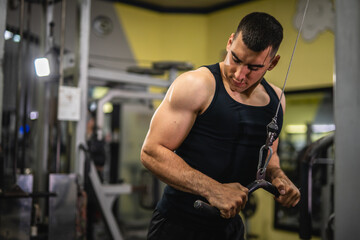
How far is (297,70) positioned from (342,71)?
4.01 metres

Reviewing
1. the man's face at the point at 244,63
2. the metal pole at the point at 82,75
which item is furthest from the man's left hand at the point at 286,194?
the metal pole at the point at 82,75

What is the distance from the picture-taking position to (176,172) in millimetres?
1318

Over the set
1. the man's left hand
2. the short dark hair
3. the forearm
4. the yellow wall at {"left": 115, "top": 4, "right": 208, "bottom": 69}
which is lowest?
the man's left hand

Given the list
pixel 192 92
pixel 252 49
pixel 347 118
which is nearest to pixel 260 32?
pixel 252 49

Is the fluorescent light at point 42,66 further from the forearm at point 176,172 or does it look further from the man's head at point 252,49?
the man's head at point 252,49

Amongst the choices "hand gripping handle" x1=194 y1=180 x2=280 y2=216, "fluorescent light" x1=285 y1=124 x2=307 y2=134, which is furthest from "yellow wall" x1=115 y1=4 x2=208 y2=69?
"hand gripping handle" x1=194 y1=180 x2=280 y2=216

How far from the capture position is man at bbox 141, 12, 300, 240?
129 cm

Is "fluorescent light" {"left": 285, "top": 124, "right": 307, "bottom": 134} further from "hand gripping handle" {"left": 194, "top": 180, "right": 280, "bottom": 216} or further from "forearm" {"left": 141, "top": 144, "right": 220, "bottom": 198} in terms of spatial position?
"forearm" {"left": 141, "top": 144, "right": 220, "bottom": 198}

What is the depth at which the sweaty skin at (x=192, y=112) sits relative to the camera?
1297 millimetres

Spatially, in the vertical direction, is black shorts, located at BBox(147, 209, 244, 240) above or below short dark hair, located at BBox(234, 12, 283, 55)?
below

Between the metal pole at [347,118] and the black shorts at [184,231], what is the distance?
1.34ft

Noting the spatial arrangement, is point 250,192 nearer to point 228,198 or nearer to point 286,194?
point 228,198

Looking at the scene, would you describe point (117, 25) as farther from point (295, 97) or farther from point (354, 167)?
point (354, 167)

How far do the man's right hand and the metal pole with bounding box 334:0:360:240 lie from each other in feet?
1.28
